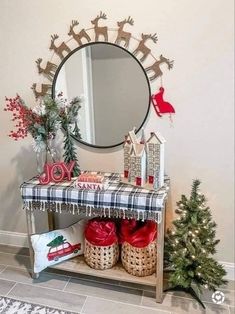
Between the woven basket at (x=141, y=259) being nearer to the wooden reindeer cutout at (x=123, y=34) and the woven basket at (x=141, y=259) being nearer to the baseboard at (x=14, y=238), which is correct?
the baseboard at (x=14, y=238)

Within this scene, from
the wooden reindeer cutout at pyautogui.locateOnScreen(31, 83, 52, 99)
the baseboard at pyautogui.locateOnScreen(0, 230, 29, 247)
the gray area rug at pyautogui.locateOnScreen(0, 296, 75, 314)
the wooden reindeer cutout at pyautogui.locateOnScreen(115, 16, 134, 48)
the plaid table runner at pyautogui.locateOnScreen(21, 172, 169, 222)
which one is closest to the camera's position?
the plaid table runner at pyautogui.locateOnScreen(21, 172, 169, 222)

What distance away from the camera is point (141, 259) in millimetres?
1759

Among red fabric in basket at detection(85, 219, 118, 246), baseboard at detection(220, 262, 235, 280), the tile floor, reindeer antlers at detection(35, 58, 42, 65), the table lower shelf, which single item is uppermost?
reindeer antlers at detection(35, 58, 42, 65)

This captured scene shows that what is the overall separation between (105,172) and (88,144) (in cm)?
24

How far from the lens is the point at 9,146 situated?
88.2 inches

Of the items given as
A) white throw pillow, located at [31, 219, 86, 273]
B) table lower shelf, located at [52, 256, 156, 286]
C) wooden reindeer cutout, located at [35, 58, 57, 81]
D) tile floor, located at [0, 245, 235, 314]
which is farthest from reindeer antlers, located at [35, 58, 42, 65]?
tile floor, located at [0, 245, 235, 314]

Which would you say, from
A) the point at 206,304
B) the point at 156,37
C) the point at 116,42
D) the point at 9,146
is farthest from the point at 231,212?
the point at 9,146

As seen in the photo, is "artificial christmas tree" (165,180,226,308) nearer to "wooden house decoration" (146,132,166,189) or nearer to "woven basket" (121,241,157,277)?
"woven basket" (121,241,157,277)

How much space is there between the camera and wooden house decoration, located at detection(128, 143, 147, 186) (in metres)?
1.67

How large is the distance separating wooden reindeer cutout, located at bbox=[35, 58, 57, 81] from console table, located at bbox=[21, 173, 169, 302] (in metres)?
0.75

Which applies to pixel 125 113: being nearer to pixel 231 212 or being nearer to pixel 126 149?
pixel 126 149

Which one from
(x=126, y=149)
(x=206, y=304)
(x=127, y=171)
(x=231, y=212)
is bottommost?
(x=206, y=304)

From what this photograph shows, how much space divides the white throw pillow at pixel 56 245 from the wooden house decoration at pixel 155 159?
673 mm

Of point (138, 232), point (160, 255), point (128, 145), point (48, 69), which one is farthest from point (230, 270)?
point (48, 69)
